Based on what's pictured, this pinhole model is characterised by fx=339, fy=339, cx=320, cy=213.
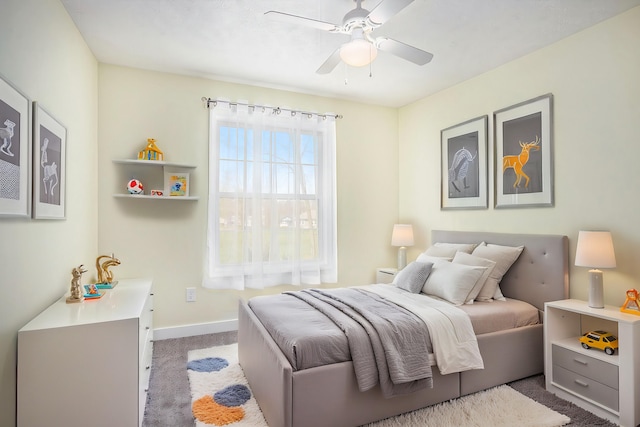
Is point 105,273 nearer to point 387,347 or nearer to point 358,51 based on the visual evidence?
point 387,347

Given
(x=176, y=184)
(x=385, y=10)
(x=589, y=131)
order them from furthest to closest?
1. (x=176, y=184)
2. (x=589, y=131)
3. (x=385, y=10)

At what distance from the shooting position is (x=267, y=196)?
146 inches

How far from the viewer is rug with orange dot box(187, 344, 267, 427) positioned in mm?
2043

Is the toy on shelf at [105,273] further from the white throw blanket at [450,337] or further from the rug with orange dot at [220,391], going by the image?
the white throw blanket at [450,337]

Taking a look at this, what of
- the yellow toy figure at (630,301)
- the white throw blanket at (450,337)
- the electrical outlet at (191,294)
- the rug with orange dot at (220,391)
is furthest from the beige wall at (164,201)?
the yellow toy figure at (630,301)

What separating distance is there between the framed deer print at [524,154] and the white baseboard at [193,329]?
3.00m

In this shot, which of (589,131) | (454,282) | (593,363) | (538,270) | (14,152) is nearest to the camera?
(14,152)

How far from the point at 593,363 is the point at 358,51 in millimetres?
2464

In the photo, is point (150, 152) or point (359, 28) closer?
point (359, 28)

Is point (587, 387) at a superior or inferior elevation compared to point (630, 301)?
inferior

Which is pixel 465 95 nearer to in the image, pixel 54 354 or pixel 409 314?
pixel 409 314

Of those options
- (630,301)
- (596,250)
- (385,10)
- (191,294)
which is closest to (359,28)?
(385,10)

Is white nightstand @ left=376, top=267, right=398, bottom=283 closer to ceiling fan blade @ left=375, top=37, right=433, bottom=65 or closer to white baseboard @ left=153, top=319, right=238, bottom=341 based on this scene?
white baseboard @ left=153, top=319, right=238, bottom=341

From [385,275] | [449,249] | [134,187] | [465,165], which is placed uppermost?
[465,165]
